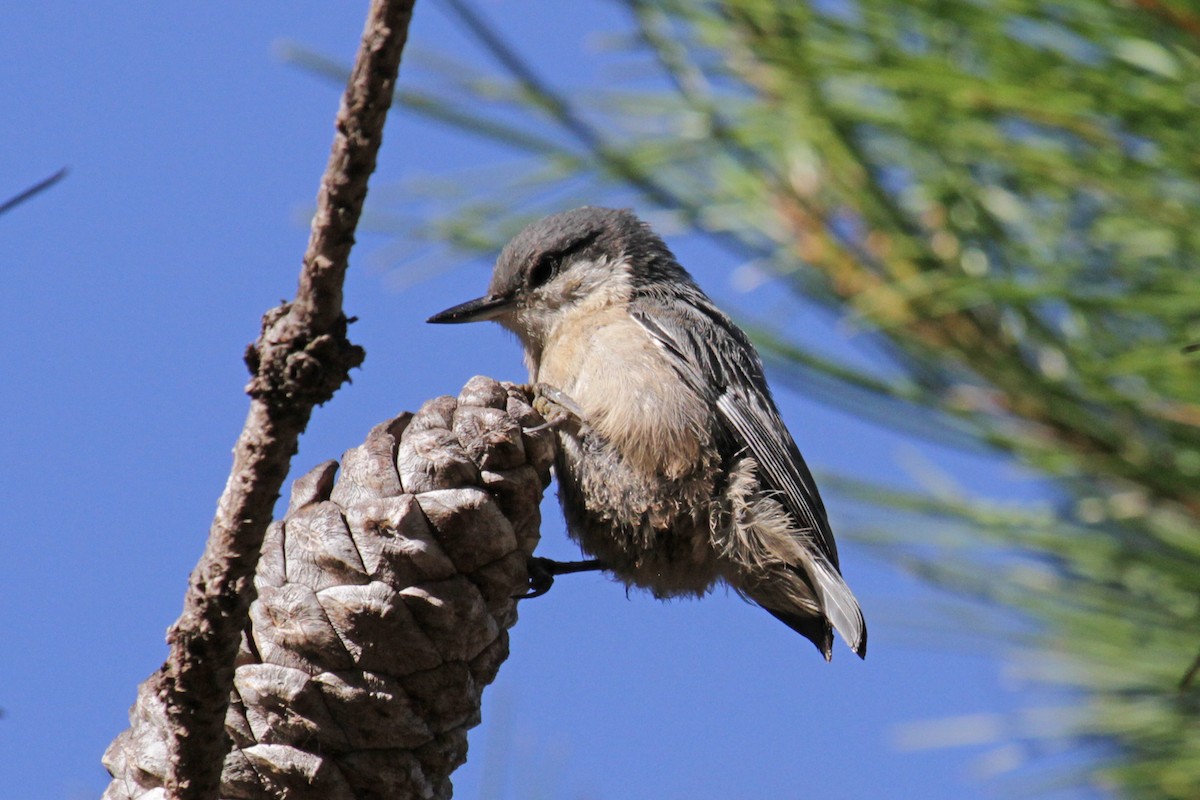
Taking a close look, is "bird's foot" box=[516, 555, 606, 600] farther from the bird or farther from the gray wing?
the gray wing

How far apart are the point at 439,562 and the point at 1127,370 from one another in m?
0.83

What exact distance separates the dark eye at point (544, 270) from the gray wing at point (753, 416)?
0.71ft

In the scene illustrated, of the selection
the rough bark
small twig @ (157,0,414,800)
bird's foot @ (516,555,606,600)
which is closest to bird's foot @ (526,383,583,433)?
bird's foot @ (516,555,606,600)

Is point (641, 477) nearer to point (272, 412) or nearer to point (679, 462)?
point (679, 462)

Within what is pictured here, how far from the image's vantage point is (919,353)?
1.92m

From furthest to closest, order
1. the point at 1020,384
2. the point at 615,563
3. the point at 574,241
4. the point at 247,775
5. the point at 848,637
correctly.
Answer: the point at 574,241 → the point at 615,563 → the point at 848,637 → the point at 1020,384 → the point at 247,775

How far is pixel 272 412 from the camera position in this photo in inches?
43.0

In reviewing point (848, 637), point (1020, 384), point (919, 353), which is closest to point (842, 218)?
point (919, 353)

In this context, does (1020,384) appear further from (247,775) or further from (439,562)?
(247,775)

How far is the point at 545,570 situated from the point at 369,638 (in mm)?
705

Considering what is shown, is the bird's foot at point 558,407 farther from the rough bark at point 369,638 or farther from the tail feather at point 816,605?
the rough bark at point 369,638

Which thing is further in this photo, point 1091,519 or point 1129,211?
point 1091,519

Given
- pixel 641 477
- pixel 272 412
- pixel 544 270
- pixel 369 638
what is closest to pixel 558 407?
pixel 641 477

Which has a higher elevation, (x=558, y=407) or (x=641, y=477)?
(x=558, y=407)
